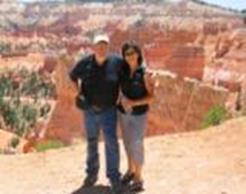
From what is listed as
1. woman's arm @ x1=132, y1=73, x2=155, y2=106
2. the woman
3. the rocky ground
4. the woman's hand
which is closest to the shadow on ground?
the rocky ground

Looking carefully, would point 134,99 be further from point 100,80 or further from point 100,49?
point 100,49

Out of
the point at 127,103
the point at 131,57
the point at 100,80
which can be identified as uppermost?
the point at 131,57

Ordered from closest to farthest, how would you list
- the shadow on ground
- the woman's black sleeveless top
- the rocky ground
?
the woman's black sleeveless top
the shadow on ground
the rocky ground

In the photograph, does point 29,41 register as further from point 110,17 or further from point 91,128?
point 91,128

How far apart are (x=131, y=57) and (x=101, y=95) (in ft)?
1.65

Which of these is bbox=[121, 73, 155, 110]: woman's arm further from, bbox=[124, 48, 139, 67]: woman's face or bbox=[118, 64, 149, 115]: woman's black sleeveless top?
bbox=[124, 48, 139, 67]: woman's face

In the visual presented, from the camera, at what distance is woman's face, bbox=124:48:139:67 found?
28.2 ft

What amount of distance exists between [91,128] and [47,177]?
164 centimetres

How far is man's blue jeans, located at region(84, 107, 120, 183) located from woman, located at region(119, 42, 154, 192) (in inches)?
5.0

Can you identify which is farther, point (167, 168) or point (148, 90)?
point (167, 168)

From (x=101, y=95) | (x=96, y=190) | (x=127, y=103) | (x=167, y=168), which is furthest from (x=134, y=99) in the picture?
(x=167, y=168)

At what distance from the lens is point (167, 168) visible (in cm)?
1052

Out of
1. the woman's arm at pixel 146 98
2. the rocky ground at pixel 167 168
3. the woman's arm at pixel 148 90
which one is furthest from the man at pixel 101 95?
the rocky ground at pixel 167 168

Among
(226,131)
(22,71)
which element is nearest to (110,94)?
(226,131)
